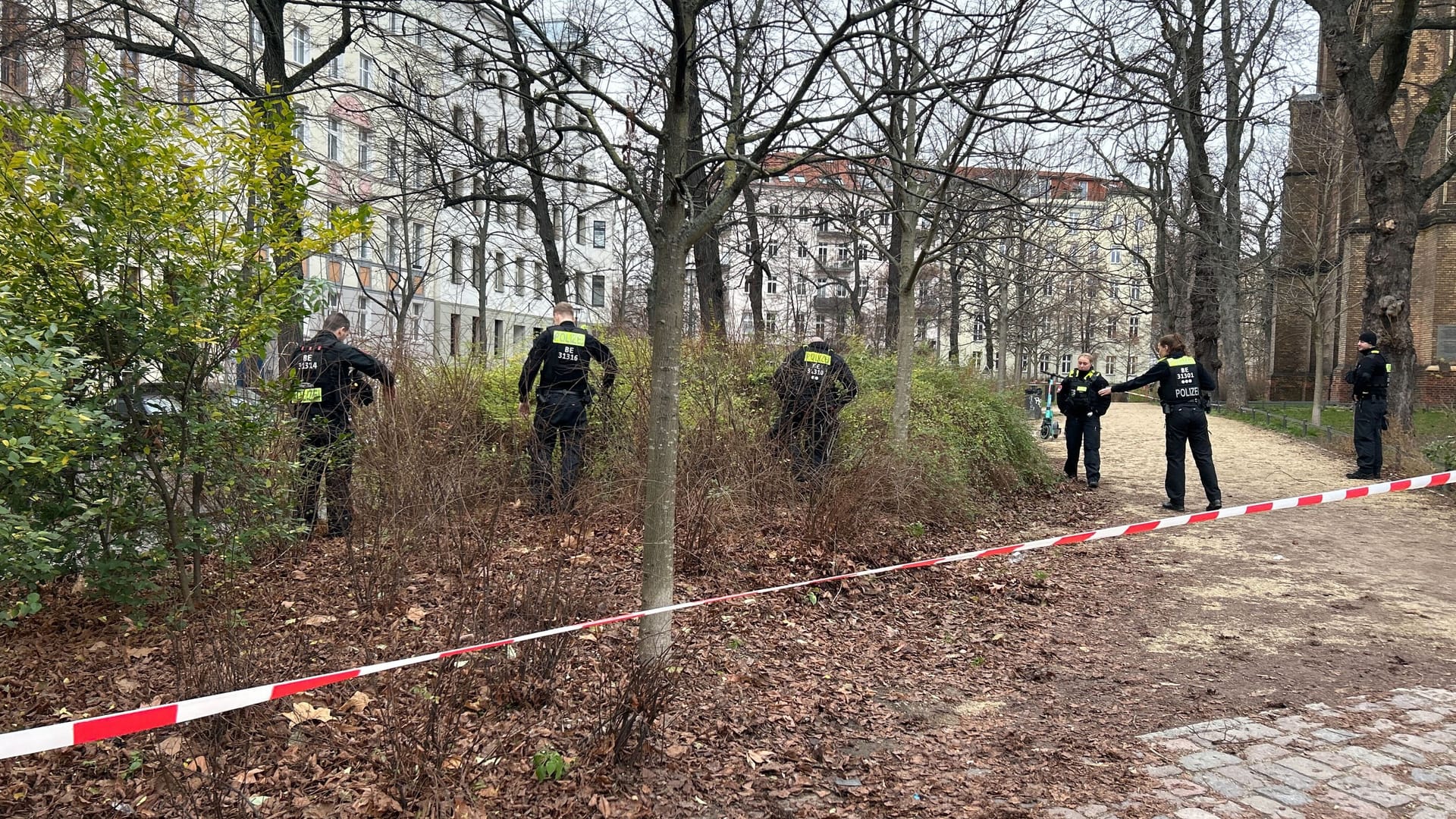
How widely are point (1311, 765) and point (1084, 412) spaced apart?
28.0ft

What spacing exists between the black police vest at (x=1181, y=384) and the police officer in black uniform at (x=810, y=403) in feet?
12.0

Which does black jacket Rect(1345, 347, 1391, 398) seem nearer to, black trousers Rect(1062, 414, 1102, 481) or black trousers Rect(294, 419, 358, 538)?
black trousers Rect(1062, 414, 1102, 481)

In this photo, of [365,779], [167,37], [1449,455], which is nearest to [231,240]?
[365,779]

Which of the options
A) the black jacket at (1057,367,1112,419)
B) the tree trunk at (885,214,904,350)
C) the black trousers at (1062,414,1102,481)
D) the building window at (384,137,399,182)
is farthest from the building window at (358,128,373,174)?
the black trousers at (1062,414,1102,481)

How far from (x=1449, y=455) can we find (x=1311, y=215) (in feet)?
89.5

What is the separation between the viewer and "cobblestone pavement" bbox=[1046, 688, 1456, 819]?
3.36 metres

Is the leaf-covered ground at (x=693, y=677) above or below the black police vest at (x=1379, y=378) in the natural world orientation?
below

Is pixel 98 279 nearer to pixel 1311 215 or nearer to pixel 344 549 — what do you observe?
pixel 344 549

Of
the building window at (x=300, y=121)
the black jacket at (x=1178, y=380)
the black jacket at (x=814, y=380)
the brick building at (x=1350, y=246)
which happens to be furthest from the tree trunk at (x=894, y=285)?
the brick building at (x=1350, y=246)

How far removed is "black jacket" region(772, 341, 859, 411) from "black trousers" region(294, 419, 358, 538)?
388cm

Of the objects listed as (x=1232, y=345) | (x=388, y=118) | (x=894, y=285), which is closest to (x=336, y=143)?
(x=388, y=118)

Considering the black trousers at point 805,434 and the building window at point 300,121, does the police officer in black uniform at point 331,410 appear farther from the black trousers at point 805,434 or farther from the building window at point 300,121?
the black trousers at point 805,434

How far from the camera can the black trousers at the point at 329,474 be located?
5965mm

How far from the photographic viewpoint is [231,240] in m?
4.54
